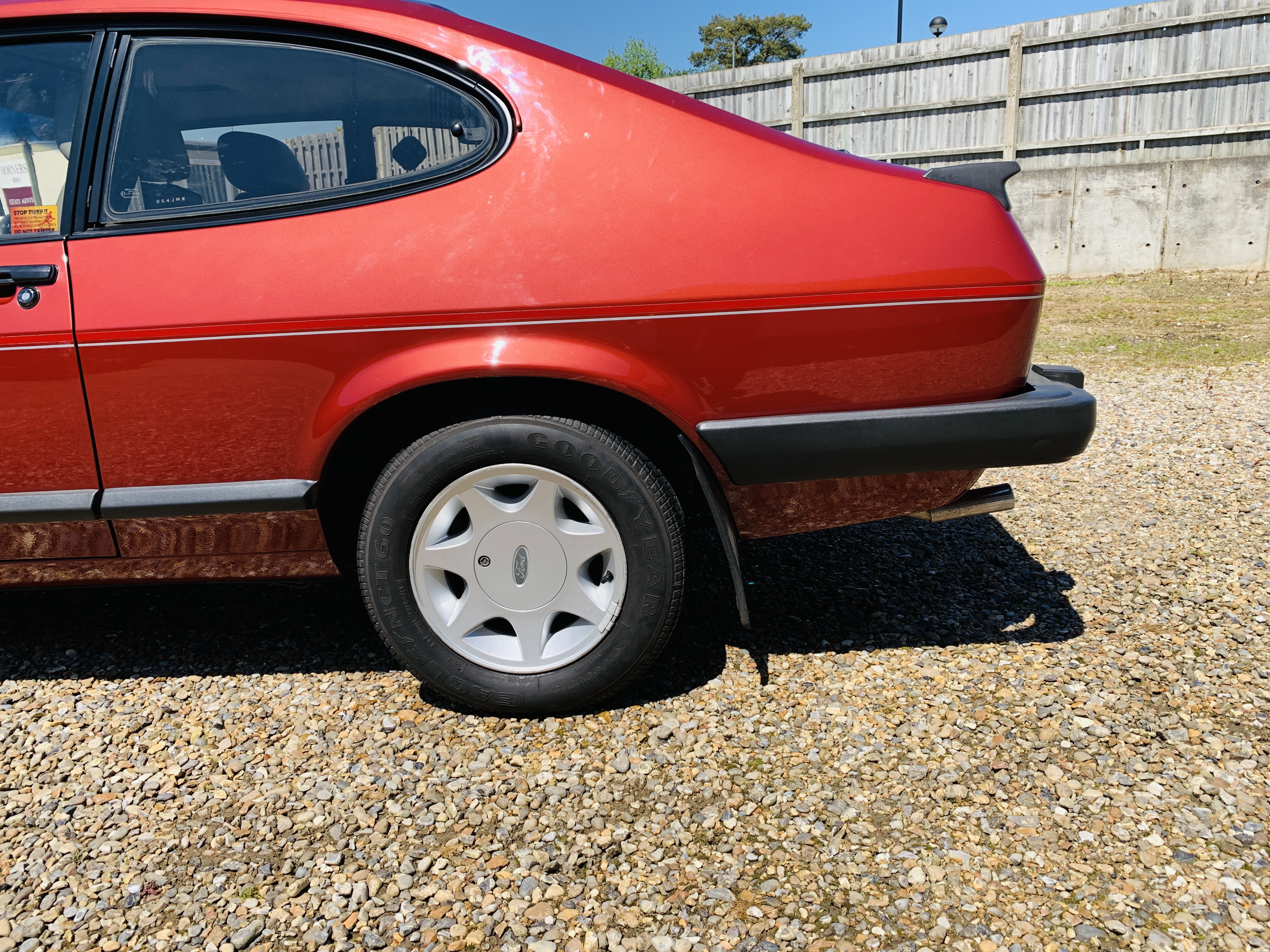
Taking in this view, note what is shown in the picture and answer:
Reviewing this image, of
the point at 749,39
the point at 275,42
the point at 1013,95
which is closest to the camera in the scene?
the point at 275,42

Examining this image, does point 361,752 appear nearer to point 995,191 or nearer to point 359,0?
point 359,0

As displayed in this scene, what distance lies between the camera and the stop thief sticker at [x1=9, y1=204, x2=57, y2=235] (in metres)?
2.28

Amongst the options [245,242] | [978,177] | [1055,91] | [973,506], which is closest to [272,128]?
[245,242]

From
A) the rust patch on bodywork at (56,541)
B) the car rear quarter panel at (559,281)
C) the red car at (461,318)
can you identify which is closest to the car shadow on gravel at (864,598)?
the red car at (461,318)

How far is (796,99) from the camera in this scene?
1423cm

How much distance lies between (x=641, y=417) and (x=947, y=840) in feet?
3.95

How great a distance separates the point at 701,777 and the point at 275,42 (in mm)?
2034

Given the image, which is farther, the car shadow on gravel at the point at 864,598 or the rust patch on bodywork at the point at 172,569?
the car shadow on gravel at the point at 864,598

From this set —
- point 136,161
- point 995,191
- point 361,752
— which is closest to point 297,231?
point 136,161

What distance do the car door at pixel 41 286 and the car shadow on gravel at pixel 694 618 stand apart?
0.66 metres

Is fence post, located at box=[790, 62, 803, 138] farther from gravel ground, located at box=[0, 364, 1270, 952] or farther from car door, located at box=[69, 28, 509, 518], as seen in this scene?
car door, located at box=[69, 28, 509, 518]

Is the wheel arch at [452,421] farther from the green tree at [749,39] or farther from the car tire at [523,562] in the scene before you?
the green tree at [749,39]

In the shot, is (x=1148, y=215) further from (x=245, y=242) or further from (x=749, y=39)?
(x=749, y=39)

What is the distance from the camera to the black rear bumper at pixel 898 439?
7.50 feet
